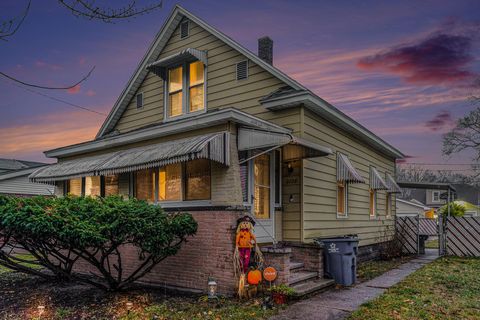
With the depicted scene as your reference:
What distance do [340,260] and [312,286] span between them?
1196 mm

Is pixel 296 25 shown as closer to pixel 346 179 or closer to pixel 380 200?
pixel 346 179

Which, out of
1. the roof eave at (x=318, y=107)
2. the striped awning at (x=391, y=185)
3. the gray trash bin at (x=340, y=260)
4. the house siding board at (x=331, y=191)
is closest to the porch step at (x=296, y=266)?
the gray trash bin at (x=340, y=260)

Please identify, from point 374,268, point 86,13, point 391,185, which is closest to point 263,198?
point 374,268

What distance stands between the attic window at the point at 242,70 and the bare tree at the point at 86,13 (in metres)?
6.97

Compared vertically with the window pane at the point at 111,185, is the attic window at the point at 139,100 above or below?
above

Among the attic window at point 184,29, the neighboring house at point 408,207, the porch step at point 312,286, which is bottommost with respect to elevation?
the neighboring house at point 408,207

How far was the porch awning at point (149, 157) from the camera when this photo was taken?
7691 millimetres

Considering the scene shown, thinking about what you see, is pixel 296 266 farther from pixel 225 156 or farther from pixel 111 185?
pixel 111 185

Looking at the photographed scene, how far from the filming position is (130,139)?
411 inches

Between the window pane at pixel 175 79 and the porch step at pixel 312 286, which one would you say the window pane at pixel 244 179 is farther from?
the window pane at pixel 175 79

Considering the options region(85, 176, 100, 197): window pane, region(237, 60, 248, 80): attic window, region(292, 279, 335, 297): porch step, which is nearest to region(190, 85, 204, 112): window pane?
region(237, 60, 248, 80): attic window

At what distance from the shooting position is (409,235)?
1683 cm

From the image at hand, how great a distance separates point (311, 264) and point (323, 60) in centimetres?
763

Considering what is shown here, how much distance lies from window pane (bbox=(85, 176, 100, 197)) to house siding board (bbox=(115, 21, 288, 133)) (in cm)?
271
